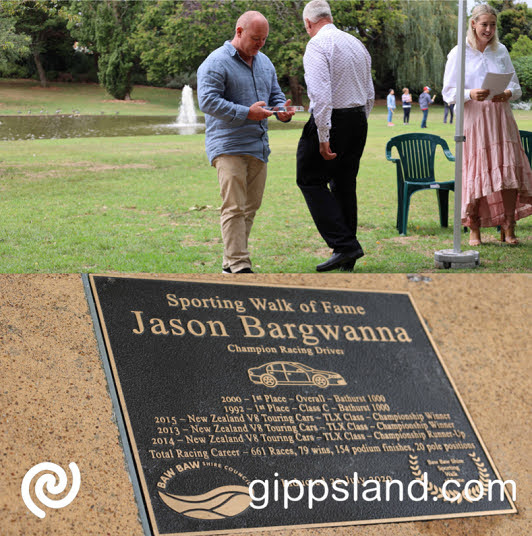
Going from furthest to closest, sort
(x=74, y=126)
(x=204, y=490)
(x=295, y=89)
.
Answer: (x=74, y=126) → (x=295, y=89) → (x=204, y=490)

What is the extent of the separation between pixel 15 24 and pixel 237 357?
192 inches

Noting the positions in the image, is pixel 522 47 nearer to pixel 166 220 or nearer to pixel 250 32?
pixel 166 220

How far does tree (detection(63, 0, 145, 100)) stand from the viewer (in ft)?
22.9

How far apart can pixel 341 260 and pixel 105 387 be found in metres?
2.15

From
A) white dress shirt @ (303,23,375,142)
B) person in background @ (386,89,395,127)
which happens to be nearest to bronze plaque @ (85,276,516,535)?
white dress shirt @ (303,23,375,142)

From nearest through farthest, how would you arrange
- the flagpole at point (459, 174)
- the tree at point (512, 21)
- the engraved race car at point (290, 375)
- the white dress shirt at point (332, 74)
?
the engraved race car at point (290, 375) < the white dress shirt at point (332, 74) < the flagpole at point (459, 174) < the tree at point (512, 21)

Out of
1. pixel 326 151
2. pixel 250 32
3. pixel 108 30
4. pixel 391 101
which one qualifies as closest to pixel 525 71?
pixel 108 30

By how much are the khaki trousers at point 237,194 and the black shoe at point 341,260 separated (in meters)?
0.55

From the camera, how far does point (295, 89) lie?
31.3 feet

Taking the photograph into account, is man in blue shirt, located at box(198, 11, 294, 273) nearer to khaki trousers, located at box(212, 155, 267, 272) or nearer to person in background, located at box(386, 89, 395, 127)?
khaki trousers, located at box(212, 155, 267, 272)

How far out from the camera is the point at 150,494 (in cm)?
247

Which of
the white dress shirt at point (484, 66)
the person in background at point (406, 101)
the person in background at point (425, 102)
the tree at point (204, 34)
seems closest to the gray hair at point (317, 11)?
the white dress shirt at point (484, 66)

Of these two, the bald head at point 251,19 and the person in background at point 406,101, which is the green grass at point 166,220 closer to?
the bald head at point 251,19

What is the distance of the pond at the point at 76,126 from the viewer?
12.1m
